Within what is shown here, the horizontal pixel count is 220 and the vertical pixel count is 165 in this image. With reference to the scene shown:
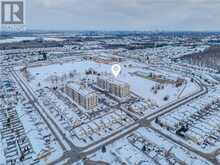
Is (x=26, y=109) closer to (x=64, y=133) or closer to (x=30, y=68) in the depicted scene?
(x=64, y=133)

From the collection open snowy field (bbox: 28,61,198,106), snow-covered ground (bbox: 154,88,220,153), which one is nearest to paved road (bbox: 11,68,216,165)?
snow-covered ground (bbox: 154,88,220,153)

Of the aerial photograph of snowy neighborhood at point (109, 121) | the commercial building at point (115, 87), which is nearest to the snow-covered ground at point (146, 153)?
the aerial photograph of snowy neighborhood at point (109, 121)

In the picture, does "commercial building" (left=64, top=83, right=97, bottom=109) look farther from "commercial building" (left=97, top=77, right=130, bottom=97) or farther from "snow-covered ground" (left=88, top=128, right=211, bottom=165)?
"snow-covered ground" (left=88, top=128, right=211, bottom=165)

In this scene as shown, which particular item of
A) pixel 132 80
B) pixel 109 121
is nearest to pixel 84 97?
pixel 109 121

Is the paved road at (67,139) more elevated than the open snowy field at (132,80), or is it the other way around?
the open snowy field at (132,80)

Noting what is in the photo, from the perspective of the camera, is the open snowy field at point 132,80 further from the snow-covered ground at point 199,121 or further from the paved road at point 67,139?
the snow-covered ground at point 199,121

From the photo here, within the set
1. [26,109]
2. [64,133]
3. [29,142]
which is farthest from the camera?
[26,109]

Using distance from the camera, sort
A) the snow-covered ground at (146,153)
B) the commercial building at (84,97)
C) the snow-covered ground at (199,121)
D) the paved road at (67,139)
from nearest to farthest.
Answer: the snow-covered ground at (146,153)
the paved road at (67,139)
the snow-covered ground at (199,121)
the commercial building at (84,97)

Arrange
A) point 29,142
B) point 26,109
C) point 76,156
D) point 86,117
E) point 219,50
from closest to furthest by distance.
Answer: point 76,156 → point 29,142 → point 86,117 → point 26,109 → point 219,50

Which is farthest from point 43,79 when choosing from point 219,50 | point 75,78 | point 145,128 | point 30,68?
point 219,50
